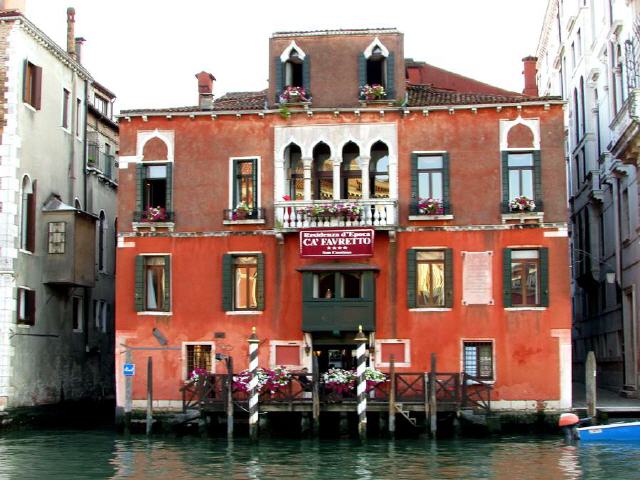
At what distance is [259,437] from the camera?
24453 mm

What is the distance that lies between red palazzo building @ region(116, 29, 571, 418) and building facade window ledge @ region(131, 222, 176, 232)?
0.05 metres

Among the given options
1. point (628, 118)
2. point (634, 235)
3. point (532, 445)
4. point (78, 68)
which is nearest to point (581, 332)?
point (634, 235)

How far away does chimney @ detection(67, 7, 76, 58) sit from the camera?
110 ft

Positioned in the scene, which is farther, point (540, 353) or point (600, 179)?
point (600, 179)

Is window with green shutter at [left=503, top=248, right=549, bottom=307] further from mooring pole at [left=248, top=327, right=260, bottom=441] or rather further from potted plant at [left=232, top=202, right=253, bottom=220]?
potted plant at [left=232, top=202, right=253, bottom=220]

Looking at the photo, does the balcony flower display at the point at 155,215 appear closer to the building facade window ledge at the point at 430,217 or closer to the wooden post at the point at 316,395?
the wooden post at the point at 316,395

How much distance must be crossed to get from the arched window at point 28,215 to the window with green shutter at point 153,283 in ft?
10.6

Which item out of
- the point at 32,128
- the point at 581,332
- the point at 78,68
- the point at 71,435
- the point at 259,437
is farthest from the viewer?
the point at 581,332

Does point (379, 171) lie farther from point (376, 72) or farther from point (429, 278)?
point (429, 278)

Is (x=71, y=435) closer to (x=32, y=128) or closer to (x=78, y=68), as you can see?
(x=32, y=128)

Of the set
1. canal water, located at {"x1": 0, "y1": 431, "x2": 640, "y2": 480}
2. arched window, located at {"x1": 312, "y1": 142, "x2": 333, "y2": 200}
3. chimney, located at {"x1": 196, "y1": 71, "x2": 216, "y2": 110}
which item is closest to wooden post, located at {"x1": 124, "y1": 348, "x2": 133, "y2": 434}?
canal water, located at {"x1": 0, "y1": 431, "x2": 640, "y2": 480}

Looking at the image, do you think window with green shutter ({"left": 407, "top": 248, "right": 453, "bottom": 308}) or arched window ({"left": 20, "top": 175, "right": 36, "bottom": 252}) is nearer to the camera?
window with green shutter ({"left": 407, "top": 248, "right": 453, "bottom": 308})

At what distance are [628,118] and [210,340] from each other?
461 inches

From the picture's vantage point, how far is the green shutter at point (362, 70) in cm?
2708
